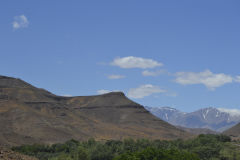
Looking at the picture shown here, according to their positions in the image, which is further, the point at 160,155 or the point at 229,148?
the point at 229,148

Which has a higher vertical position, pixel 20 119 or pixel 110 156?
pixel 20 119

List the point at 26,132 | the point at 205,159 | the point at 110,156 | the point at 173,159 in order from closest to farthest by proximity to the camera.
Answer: the point at 173,159, the point at 205,159, the point at 110,156, the point at 26,132

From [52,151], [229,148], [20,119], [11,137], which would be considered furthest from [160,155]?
[20,119]

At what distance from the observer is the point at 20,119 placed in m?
188

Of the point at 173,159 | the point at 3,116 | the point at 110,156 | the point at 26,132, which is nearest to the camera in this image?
the point at 173,159

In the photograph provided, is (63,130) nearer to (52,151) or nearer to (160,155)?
(52,151)

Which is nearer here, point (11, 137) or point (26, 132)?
point (11, 137)

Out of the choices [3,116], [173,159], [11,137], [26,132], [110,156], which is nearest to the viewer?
[173,159]

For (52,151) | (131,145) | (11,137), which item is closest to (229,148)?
(131,145)

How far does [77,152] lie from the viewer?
113 metres

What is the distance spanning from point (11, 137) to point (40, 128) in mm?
25199

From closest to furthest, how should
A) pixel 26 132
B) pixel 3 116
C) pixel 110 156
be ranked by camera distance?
pixel 110 156 → pixel 26 132 → pixel 3 116

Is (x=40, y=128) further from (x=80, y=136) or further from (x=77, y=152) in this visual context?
(x=77, y=152)

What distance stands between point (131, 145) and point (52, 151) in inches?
1022
